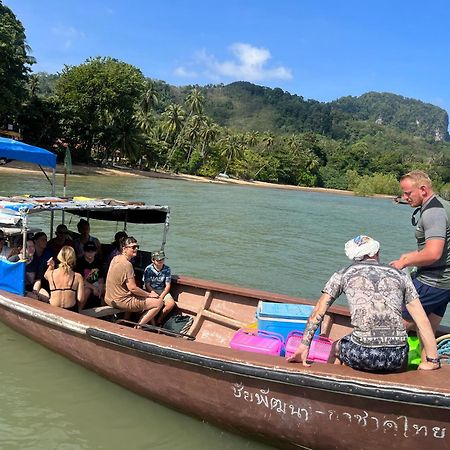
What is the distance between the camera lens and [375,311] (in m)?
3.31

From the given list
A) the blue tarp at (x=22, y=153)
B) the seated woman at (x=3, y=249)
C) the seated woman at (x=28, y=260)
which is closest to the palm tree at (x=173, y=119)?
the blue tarp at (x=22, y=153)

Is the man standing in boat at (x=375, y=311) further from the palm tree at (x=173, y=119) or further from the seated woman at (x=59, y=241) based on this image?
the palm tree at (x=173, y=119)

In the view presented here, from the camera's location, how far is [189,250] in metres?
15.5

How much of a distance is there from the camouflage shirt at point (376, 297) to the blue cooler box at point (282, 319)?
1831mm

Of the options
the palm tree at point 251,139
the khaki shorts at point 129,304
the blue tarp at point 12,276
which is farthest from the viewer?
the palm tree at point 251,139

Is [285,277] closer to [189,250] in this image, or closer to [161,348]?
[189,250]

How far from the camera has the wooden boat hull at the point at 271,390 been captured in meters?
3.37

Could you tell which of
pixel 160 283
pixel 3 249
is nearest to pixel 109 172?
pixel 3 249

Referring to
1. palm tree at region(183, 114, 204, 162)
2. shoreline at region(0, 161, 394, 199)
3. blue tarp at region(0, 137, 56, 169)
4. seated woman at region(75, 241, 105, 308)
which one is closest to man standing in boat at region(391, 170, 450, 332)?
seated woman at region(75, 241, 105, 308)

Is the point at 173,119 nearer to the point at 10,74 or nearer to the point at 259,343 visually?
the point at 10,74

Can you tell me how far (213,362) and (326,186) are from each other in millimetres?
96346

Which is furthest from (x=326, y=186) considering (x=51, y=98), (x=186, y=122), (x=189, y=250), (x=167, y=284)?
(x=167, y=284)

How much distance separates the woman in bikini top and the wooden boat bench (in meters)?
0.30

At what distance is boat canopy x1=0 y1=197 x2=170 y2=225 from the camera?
18.8 feet
